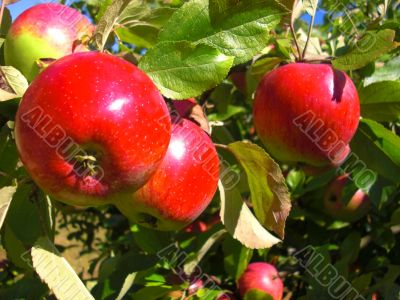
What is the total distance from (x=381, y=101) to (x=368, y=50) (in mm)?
270

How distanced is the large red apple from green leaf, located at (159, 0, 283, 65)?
0.65 feet

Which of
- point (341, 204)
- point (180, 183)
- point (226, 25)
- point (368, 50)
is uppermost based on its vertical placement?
point (226, 25)

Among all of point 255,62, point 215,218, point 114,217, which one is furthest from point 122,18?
point 114,217

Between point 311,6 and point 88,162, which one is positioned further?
point 311,6

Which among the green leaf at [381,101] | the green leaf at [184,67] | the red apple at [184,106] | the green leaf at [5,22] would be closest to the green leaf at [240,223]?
the red apple at [184,106]

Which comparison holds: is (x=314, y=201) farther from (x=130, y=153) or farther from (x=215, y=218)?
(x=130, y=153)

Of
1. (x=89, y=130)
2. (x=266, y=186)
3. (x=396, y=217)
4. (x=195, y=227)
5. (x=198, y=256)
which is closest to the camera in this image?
(x=89, y=130)

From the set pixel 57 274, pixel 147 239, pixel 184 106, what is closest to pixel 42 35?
pixel 184 106

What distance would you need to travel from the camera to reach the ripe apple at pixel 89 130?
2.19ft

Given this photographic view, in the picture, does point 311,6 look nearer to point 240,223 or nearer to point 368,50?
point 368,50

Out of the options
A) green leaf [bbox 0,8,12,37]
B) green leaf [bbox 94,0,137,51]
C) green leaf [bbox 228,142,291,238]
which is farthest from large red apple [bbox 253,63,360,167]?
green leaf [bbox 0,8,12,37]

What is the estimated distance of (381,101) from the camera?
125 centimetres

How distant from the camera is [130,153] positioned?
68 centimetres

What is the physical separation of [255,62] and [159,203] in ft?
1.58
